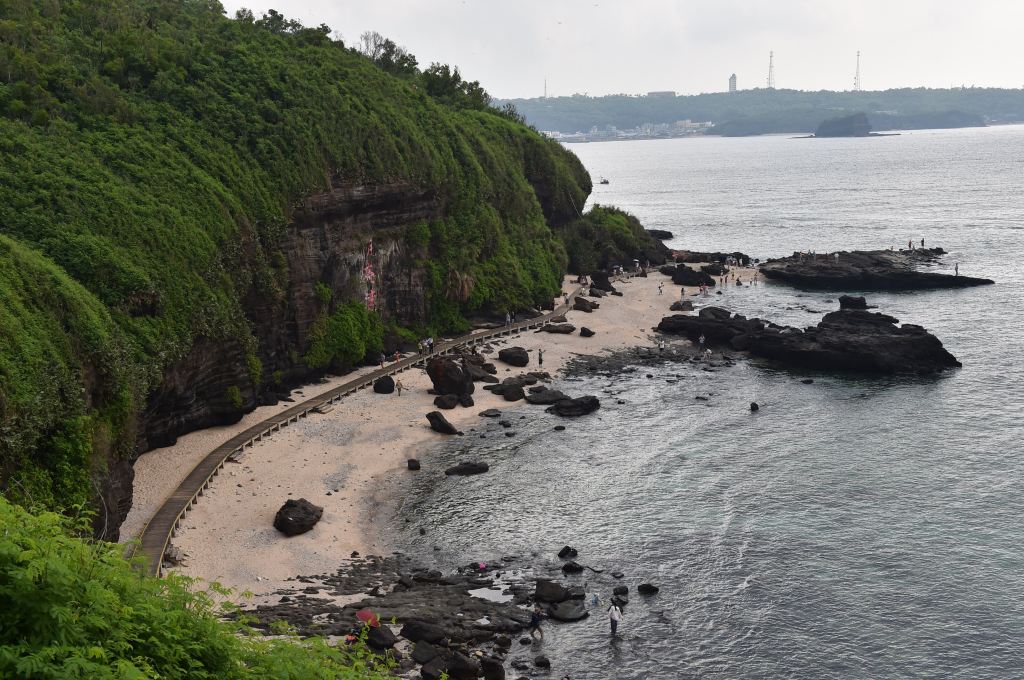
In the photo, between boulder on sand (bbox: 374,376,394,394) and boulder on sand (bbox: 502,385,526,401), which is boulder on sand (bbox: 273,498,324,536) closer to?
boulder on sand (bbox: 374,376,394,394)

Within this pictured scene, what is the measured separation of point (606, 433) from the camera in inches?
2494

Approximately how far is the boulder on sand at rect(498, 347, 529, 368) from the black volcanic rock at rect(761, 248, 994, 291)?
52970 mm

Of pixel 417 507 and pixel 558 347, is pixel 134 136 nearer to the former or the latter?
pixel 417 507

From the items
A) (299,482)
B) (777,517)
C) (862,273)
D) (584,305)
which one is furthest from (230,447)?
(862,273)

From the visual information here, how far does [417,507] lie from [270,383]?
2048cm

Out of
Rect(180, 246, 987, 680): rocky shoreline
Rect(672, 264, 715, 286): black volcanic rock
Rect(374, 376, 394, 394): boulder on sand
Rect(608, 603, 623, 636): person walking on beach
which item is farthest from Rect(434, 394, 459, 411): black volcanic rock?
Rect(672, 264, 715, 286): black volcanic rock

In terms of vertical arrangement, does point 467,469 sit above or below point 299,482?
→ below

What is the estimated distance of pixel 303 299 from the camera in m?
70.9

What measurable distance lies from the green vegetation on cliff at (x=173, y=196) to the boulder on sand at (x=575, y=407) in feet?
57.5

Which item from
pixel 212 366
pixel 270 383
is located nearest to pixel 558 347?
pixel 270 383

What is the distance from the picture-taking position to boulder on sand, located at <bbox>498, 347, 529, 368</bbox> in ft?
255

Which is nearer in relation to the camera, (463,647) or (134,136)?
(463,647)

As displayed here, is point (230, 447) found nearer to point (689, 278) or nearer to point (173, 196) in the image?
point (173, 196)

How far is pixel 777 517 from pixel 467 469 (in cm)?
1803
